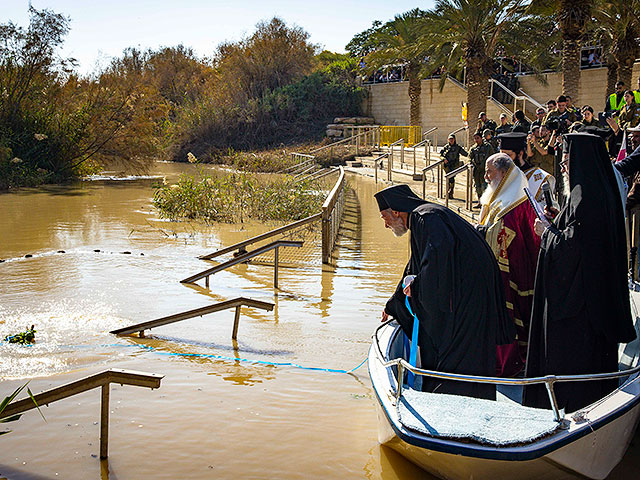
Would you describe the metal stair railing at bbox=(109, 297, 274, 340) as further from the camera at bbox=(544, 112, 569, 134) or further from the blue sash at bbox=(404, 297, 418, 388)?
the camera at bbox=(544, 112, 569, 134)

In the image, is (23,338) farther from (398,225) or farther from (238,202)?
(238,202)

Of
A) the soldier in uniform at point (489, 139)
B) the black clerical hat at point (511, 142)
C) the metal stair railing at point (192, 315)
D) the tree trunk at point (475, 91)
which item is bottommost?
the metal stair railing at point (192, 315)

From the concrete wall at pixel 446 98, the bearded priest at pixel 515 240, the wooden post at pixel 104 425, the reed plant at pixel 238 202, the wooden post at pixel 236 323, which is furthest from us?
the concrete wall at pixel 446 98

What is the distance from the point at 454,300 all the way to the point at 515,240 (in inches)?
63.0

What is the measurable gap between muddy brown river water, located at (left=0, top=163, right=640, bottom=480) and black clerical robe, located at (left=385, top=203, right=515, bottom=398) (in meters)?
0.77

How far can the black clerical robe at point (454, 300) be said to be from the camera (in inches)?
161

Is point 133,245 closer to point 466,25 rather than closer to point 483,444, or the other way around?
point 483,444

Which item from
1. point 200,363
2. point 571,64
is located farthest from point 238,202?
point 200,363

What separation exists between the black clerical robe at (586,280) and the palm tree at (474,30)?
65.5 ft

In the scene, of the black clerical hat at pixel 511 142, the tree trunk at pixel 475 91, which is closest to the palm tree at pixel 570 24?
the tree trunk at pixel 475 91

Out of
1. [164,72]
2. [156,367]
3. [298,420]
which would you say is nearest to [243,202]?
[156,367]

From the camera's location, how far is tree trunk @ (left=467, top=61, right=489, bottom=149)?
2394cm

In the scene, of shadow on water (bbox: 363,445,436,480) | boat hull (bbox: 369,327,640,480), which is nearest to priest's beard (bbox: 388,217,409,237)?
boat hull (bbox: 369,327,640,480)

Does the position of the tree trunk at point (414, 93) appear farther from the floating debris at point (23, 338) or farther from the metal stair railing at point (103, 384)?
the metal stair railing at point (103, 384)
